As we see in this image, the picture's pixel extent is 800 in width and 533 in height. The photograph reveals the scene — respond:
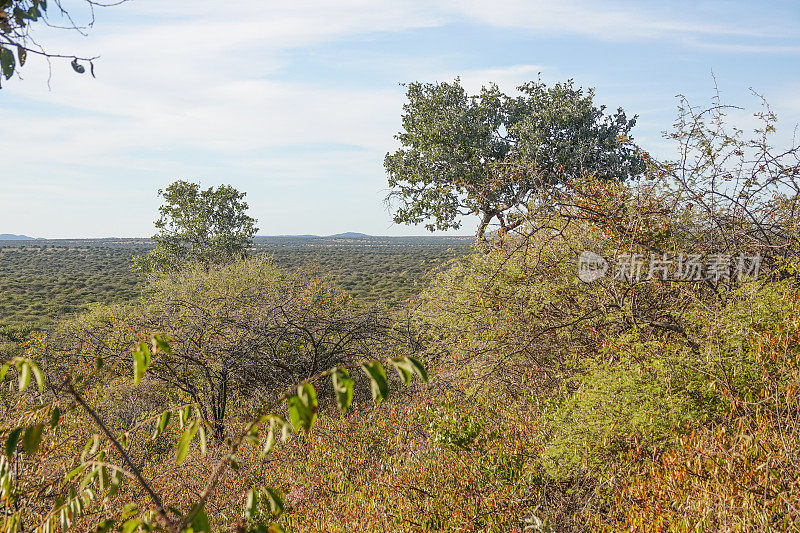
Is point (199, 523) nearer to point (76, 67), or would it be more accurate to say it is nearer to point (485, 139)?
point (76, 67)

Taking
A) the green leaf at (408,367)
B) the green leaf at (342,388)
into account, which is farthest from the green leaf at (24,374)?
the green leaf at (408,367)

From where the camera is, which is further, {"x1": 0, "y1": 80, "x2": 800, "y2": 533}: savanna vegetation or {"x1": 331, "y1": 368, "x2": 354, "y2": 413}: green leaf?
{"x1": 0, "y1": 80, "x2": 800, "y2": 533}: savanna vegetation

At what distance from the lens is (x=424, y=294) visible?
10750 millimetres

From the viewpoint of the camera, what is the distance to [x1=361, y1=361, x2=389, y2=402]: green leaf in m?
1.47

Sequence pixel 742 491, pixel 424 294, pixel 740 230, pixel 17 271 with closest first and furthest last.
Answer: pixel 742 491
pixel 740 230
pixel 424 294
pixel 17 271

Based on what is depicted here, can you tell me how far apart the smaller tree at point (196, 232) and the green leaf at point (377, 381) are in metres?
26.0

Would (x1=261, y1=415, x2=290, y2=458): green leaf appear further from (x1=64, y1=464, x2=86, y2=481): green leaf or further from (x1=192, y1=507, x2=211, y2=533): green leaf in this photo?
(x1=64, y1=464, x2=86, y2=481): green leaf

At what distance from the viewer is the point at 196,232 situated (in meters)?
27.9

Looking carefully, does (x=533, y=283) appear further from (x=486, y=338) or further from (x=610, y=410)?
(x=610, y=410)

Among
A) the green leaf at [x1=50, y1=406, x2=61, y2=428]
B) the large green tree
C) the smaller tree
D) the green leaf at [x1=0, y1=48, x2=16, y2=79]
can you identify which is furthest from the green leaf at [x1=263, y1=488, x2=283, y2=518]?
the smaller tree

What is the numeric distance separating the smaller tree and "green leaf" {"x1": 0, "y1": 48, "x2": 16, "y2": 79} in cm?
2430

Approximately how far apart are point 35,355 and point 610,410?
37.7ft

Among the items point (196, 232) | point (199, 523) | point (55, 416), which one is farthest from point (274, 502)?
point (196, 232)

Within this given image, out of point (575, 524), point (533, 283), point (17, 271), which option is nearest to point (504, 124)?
point (533, 283)
